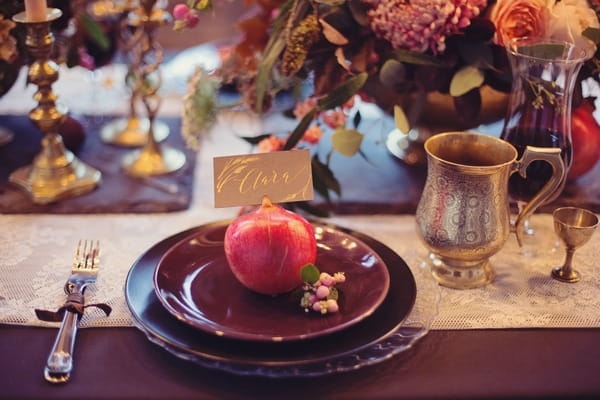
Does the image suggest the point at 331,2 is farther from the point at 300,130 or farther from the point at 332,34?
the point at 300,130

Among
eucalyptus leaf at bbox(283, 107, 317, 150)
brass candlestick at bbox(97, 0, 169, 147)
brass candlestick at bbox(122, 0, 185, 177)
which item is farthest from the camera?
brass candlestick at bbox(97, 0, 169, 147)

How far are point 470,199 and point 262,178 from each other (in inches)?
8.9

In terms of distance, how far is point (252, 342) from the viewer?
686mm

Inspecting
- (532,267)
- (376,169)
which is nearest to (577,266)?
(532,267)

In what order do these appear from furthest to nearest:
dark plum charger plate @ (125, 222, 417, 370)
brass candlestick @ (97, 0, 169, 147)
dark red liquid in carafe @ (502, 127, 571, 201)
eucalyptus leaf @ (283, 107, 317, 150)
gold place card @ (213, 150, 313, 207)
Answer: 1. brass candlestick @ (97, 0, 169, 147)
2. eucalyptus leaf @ (283, 107, 317, 150)
3. dark red liquid in carafe @ (502, 127, 571, 201)
4. gold place card @ (213, 150, 313, 207)
5. dark plum charger plate @ (125, 222, 417, 370)

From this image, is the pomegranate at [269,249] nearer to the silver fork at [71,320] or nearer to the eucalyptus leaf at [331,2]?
the silver fork at [71,320]

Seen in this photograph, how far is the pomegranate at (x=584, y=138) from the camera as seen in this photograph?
1.06 meters

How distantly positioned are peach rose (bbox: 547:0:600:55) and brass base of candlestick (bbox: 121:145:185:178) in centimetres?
60

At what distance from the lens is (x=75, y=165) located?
112cm

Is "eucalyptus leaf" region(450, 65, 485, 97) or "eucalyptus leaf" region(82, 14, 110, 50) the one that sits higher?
"eucalyptus leaf" region(450, 65, 485, 97)

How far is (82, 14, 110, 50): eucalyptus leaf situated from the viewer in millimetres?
1308

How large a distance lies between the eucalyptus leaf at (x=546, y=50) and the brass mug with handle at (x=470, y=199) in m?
0.13

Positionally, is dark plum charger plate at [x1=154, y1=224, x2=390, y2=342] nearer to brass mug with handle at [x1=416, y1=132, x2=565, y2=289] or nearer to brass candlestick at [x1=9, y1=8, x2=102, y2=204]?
brass mug with handle at [x1=416, y1=132, x2=565, y2=289]

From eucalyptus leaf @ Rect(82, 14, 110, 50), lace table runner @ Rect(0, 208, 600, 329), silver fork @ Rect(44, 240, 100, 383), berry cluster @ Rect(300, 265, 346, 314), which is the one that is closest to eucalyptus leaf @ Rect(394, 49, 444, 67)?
lace table runner @ Rect(0, 208, 600, 329)
